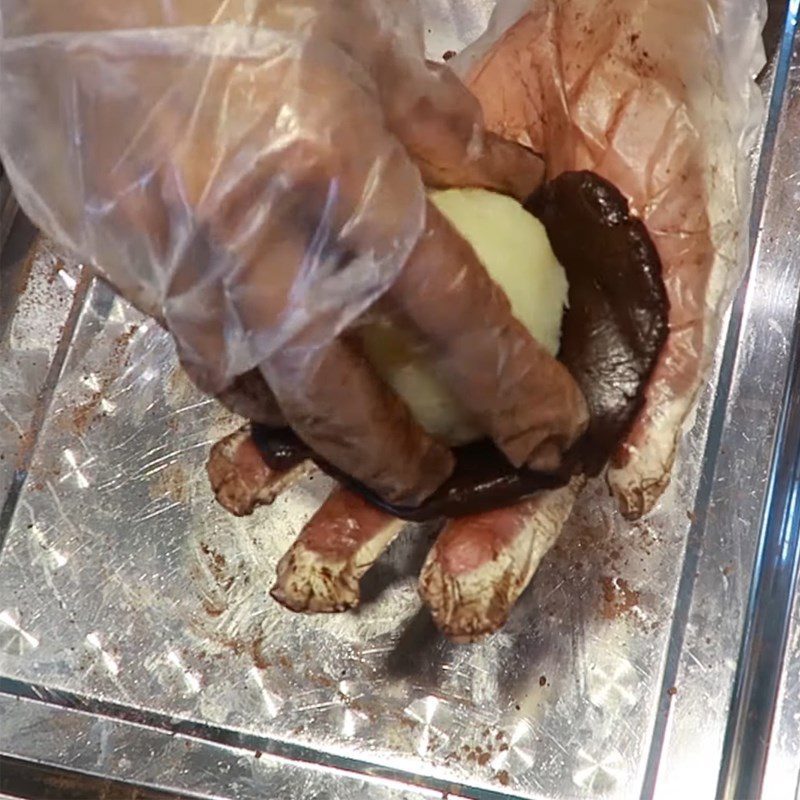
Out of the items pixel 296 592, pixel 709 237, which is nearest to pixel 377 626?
pixel 296 592

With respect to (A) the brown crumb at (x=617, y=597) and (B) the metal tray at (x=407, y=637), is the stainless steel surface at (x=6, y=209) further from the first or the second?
(A) the brown crumb at (x=617, y=597)

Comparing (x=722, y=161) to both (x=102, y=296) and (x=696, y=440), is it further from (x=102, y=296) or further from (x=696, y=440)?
(x=102, y=296)

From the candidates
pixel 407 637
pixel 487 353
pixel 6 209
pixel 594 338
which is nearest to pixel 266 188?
pixel 487 353

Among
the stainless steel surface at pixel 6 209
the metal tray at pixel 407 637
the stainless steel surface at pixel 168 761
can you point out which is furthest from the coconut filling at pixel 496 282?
the stainless steel surface at pixel 6 209

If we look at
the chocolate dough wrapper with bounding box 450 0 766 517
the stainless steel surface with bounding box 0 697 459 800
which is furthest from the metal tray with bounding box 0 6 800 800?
the chocolate dough wrapper with bounding box 450 0 766 517

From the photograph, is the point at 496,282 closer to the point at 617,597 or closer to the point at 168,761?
the point at 617,597
